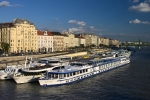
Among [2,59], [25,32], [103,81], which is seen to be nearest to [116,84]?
[103,81]

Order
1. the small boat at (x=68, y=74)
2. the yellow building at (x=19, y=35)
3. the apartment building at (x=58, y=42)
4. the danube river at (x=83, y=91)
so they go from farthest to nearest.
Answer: the apartment building at (x=58, y=42) < the yellow building at (x=19, y=35) < the small boat at (x=68, y=74) < the danube river at (x=83, y=91)

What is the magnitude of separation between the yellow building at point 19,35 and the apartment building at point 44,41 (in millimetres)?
9753

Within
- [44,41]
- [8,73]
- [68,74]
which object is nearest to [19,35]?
[44,41]

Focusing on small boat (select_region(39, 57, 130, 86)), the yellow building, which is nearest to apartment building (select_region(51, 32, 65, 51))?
the yellow building

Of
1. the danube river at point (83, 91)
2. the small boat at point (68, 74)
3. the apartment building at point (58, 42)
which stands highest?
the apartment building at point (58, 42)

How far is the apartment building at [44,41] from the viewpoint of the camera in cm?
9994

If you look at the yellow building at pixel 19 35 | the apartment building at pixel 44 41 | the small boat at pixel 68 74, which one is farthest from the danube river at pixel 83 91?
the apartment building at pixel 44 41

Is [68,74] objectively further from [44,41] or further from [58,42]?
[58,42]

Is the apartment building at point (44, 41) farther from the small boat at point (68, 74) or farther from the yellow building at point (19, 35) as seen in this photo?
the small boat at point (68, 74)

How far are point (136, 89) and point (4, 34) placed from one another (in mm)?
63608

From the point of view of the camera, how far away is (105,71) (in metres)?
51.5

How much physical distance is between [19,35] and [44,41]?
19090mm

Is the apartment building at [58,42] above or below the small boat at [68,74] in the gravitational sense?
above

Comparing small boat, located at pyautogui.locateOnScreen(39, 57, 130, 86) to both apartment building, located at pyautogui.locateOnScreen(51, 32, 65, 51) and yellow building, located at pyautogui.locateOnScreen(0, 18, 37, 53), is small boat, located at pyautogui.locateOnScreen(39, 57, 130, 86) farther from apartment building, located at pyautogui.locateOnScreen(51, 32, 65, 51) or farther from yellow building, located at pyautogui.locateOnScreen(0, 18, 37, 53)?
apartment building, located at pyautogui.locateOnScreen(51, 32, 65, 51)
